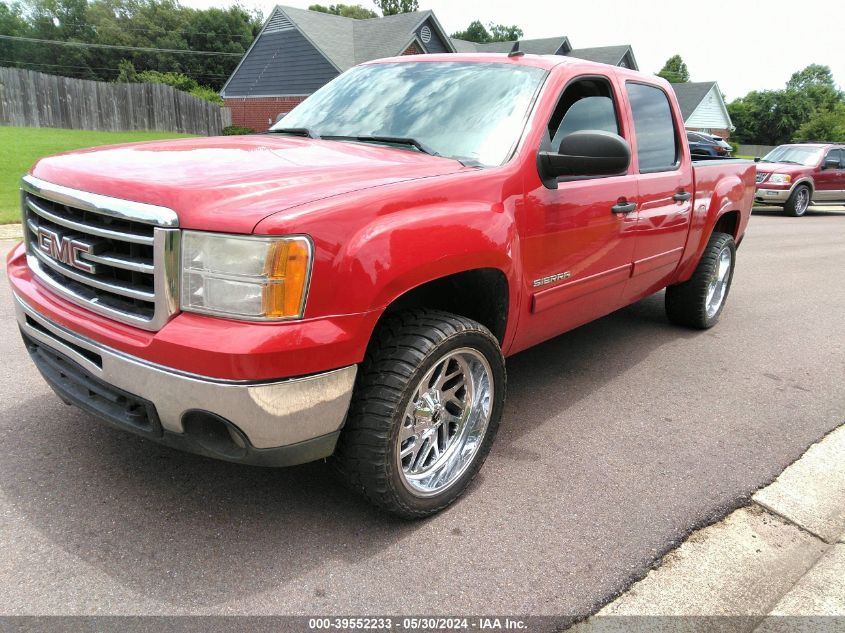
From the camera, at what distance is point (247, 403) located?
2090mm

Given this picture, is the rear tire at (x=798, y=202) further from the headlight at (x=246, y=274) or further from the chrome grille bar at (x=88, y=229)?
the chrome grille bar at (x=88, y=229)

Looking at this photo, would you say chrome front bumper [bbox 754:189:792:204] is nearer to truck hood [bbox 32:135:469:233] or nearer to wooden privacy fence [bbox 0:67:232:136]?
truck hood [bbox 32:135:469:233]

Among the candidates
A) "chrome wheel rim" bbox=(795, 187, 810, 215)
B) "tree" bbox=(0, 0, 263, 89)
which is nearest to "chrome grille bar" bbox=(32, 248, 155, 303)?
"chrome wheel rim" bbox=(795, 187, 810, 215)

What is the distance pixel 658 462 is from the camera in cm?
330

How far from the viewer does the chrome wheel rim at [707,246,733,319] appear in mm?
5465

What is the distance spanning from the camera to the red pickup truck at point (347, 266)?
2.11 meters

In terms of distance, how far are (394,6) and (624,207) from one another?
7685cm

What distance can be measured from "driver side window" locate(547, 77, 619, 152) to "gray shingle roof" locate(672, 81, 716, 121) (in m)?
52.1

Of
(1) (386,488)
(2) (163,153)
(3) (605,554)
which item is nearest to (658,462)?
(3) (605,554)

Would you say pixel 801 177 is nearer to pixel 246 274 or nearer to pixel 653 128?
pixel 653 128

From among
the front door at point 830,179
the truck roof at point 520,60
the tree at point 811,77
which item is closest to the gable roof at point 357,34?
the front door at point 830,179

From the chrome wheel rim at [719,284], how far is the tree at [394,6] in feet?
244

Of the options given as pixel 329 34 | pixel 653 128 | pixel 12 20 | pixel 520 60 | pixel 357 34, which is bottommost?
pixel 653 128

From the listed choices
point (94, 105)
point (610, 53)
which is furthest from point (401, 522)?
point (610, 53)
